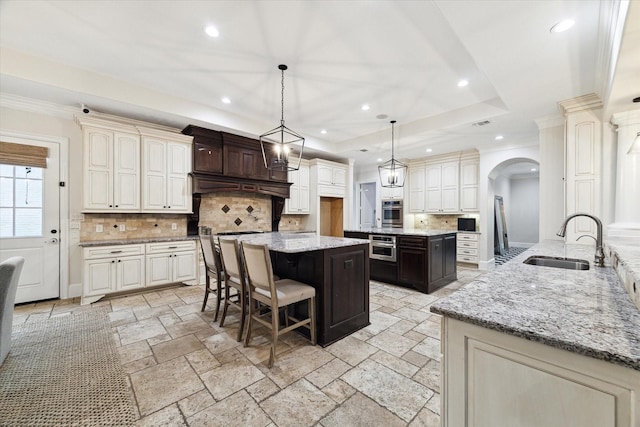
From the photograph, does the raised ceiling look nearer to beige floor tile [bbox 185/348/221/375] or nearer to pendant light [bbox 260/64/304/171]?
pendant light [bbox 260/64/304/171]

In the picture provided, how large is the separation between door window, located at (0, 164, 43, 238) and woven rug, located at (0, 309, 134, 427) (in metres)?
1.42

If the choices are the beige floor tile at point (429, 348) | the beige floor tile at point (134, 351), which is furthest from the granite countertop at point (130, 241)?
the beige floor tile at point (429, 348)

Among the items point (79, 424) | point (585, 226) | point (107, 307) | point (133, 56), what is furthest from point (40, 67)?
point (585, 226)

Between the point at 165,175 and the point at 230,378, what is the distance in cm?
354

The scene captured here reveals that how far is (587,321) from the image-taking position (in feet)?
2.90

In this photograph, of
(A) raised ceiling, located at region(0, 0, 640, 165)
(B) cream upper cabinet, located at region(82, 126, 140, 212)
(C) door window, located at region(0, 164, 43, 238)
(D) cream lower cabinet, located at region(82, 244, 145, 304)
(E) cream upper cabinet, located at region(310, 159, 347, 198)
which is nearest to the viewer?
(A) raised ceiling, located at region(0, 0, 640, 165)

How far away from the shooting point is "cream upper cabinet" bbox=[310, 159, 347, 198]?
6.36 metres

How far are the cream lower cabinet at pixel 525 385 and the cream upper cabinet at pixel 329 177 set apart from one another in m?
5.53

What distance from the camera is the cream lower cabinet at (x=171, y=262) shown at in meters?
4.03

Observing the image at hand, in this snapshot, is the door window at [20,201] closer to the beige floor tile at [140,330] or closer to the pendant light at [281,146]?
the beige floor tile at [140,330]

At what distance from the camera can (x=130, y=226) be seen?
4285 mm

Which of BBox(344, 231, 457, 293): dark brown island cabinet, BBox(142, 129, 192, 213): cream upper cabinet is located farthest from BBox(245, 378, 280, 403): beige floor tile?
BBox(142, 129, 192, 213): cream upper cabinet

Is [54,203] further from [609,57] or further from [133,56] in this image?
[609,57]

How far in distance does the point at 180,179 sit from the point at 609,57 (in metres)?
5.46
